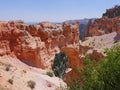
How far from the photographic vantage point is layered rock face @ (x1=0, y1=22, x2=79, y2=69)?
34812 mm

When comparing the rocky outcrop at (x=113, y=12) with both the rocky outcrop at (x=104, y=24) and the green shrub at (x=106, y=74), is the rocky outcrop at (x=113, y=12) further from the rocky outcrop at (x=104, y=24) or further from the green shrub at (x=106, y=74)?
the green shrub at (x=106, y=74)

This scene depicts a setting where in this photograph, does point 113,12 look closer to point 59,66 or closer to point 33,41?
point 59,66

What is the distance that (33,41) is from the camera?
121 ft

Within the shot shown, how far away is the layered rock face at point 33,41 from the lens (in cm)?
3481

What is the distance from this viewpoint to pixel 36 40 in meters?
37.6

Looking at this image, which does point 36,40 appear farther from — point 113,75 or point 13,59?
point 113,75

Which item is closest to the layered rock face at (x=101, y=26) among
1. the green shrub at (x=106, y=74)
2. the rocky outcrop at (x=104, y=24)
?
the rocky outcrop at (x=104, y=24)

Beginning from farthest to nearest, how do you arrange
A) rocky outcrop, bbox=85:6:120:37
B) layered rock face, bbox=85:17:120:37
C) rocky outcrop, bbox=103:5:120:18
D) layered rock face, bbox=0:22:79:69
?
1. rocky outcrop, bbox=103:5:120:18
2. layered rock face, bbox=85:17:120:37
3. rocky outcrop, bbox=85:6:120:37
4. layered rock face, bbox=0:22:79:69

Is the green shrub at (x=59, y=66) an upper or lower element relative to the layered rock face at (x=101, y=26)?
lower

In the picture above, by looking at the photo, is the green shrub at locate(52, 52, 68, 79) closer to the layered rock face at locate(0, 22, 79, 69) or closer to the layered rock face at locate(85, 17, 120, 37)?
the layered rock face at locate(0, 22, 79, 69)

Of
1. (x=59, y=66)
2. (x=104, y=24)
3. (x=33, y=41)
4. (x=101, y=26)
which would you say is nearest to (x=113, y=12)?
(x=101, y=26)

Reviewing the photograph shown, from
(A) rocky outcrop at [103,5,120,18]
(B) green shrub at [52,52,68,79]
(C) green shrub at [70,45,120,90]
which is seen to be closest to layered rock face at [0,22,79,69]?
(B) green shrub at [52,52,68,79]

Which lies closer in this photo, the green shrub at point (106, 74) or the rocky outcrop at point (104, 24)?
the green shrub at point (106, 74)

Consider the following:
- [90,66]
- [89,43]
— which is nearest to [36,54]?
[89,43]
